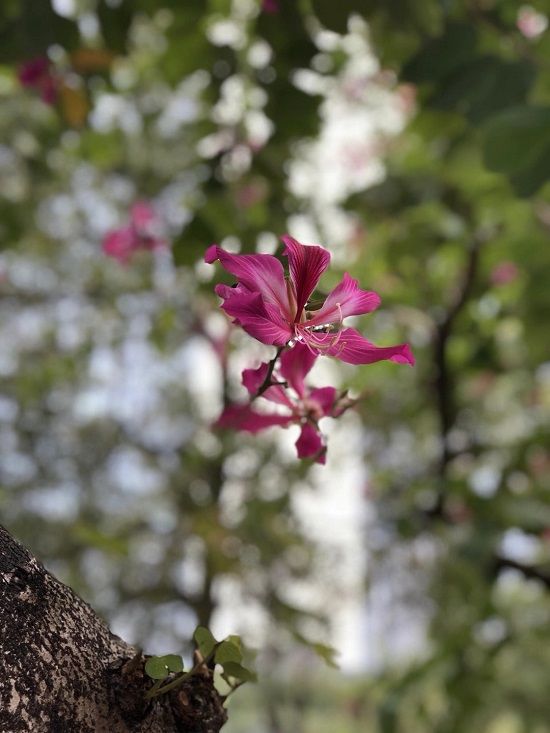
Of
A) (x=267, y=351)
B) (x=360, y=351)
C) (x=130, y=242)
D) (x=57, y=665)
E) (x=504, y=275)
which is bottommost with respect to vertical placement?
(x=57, y=665)

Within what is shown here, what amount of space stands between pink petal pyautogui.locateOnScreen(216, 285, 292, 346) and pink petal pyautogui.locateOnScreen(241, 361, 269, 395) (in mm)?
32

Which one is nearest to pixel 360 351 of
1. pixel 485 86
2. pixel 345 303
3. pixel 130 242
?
pixel 345 303

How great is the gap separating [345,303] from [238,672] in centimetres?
13

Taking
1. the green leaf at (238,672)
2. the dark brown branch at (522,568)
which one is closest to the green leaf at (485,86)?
the green leaf at (238,672)

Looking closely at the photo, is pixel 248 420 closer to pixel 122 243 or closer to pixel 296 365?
pixel 296 365

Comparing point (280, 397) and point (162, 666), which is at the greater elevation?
point (280, 397)

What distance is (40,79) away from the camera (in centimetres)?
104

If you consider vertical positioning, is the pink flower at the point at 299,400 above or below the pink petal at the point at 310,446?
above

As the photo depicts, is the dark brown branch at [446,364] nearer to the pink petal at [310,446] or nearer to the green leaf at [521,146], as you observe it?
the green leaf at [521,146]

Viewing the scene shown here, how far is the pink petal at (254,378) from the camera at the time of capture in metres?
0.29

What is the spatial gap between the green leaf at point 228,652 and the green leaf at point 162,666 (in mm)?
19

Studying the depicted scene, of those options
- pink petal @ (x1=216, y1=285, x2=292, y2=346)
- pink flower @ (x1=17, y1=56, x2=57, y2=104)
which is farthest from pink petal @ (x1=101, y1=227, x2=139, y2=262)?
pink petal @ (x1=216, y1=285, x2=292, y2=346)

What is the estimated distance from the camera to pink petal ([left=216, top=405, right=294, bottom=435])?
13.4 inches

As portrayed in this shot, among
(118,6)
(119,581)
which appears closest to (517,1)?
(118,6)
